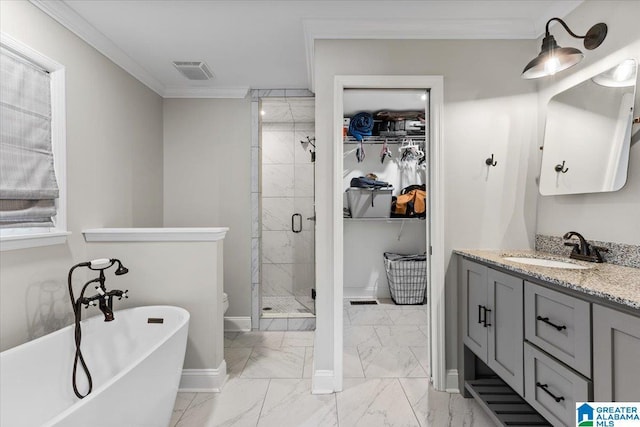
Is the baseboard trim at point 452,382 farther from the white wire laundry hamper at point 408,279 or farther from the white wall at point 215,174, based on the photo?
the white wall at point 215,174

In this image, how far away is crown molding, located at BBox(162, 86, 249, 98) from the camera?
11.6 ft

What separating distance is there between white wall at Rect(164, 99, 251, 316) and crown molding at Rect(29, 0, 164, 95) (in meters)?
0.51

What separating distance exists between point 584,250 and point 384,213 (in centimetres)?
254

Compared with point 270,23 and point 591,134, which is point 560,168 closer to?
point 591,134

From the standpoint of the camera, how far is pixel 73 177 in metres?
2.29

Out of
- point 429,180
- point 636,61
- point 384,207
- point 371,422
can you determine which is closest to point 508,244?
point 429,180

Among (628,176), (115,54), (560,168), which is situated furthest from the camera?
(115,54)

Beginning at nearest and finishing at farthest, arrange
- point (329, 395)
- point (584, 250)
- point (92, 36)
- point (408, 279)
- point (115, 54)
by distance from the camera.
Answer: point (584, 250), point (329, 395), point (92, 36), point (115, 54), point (408, 279)

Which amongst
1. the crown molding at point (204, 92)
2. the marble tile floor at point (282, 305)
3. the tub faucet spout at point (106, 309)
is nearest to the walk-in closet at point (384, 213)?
the marble tile floor at point (282, 305)

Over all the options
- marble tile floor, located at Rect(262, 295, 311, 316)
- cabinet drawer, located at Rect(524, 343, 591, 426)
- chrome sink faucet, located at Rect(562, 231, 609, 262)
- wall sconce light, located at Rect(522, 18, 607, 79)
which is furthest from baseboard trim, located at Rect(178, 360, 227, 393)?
wall sconce light, located at Rect(522, 18, 607, 79)

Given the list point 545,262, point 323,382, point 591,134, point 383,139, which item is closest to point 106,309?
point 323,382

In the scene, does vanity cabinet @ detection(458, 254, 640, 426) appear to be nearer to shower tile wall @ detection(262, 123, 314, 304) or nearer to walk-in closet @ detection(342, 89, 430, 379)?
walk-in closet @ detection(342, 89, 430, 379)

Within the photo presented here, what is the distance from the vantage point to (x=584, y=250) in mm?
1872

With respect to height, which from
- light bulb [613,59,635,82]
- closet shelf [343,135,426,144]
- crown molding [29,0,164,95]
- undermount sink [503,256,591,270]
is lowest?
undermount sink [503,256,591,270]
